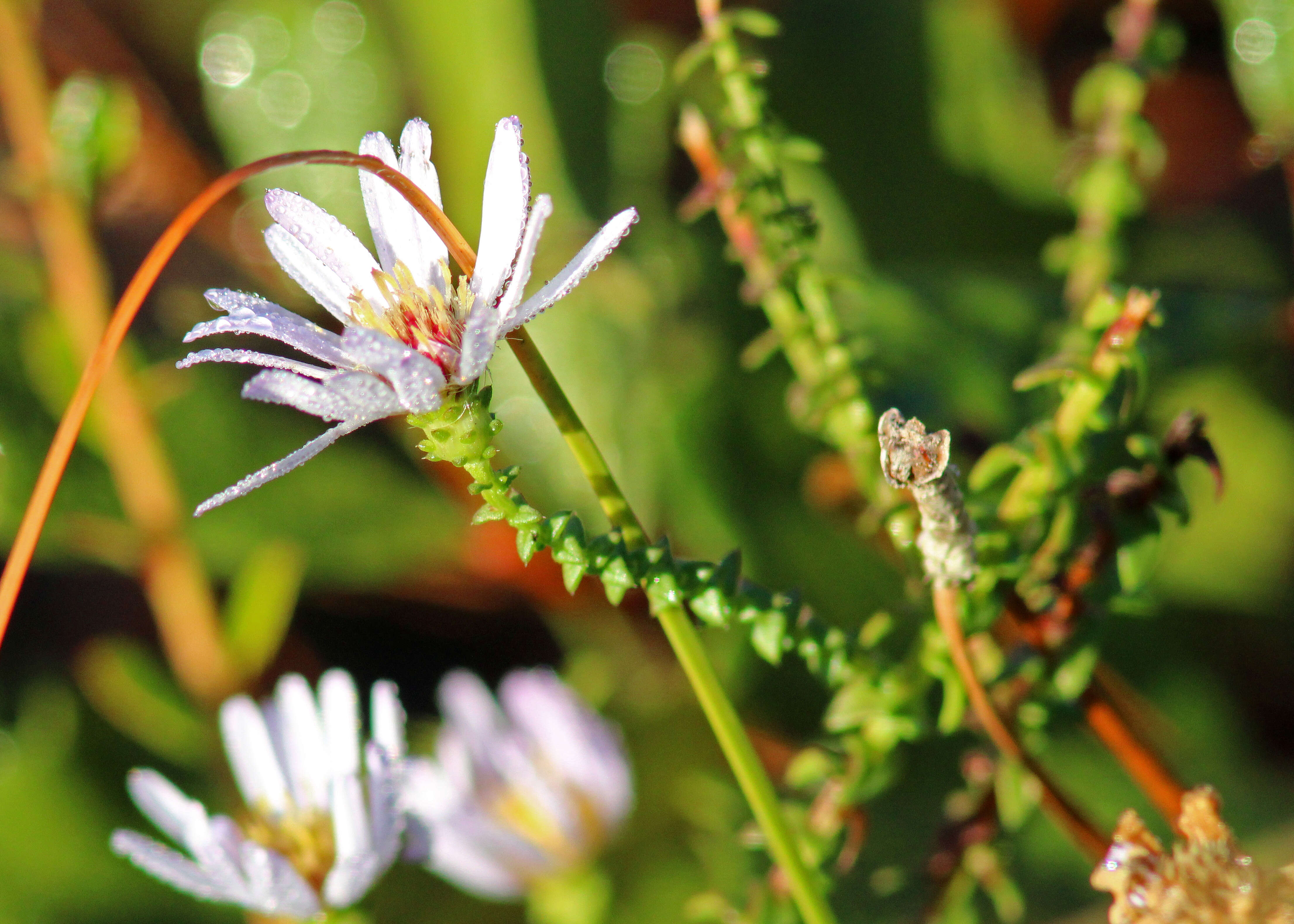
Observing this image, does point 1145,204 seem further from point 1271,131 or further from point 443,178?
point 443,178

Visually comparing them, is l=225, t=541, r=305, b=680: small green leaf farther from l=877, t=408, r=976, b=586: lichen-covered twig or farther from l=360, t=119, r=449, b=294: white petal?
l=877, t=408, r=976, b=586: lichen-covered twig

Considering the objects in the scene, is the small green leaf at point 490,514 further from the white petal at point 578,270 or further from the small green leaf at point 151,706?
the small green leaf at point 151,706

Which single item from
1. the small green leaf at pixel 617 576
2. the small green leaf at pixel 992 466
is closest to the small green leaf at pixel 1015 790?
the small green leaf at pixel 992 466

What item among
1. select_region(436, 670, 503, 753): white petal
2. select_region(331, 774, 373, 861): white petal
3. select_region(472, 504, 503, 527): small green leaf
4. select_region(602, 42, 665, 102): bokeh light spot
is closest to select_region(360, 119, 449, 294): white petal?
select_region(472, 504, 503, 527): small green leaf

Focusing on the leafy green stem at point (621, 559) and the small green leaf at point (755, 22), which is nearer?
the leafy green stem at point (621, 559)

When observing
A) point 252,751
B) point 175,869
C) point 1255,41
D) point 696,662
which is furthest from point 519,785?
point 1255,41

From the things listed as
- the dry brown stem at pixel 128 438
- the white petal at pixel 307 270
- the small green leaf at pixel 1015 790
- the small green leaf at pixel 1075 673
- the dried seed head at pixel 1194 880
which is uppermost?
the dry brown stem at pixel 128 438

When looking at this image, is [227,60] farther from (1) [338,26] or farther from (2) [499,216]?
(2) [499,216]
